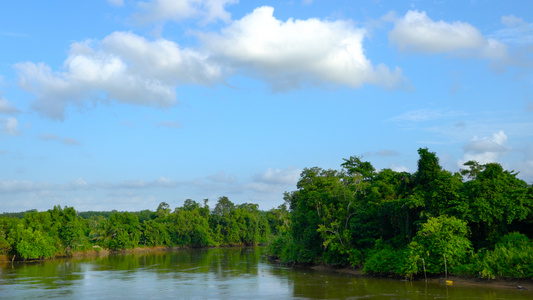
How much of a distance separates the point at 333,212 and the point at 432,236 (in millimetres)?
15563

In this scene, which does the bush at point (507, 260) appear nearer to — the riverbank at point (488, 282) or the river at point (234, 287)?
the riverbank at point (488, 282)

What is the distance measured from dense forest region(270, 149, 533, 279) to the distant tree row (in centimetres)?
5137

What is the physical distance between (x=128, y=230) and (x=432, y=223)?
89.4 m

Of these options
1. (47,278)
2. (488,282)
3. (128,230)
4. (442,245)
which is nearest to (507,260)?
(488,282)

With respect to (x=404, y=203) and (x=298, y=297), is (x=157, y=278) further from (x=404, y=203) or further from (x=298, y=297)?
(x=404, y=203)

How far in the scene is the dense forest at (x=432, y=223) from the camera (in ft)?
124

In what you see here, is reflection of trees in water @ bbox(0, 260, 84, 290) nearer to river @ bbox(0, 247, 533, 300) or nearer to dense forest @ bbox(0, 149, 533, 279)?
river @ bbox(0, 247, 533, 300)

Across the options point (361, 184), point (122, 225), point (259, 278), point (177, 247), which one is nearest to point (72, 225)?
point (122, 225)

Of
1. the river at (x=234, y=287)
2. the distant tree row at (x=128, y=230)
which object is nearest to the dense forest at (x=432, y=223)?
the river at (x=234, y=287)

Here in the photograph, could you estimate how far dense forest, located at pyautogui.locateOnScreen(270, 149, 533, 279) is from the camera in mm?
37781

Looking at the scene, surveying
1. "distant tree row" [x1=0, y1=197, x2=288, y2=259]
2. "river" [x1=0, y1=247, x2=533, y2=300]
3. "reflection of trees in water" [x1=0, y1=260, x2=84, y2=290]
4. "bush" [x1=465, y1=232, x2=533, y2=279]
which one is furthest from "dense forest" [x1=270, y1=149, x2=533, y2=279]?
"distant tree row" [x1=0, y1=197, x2=288, y2=259]

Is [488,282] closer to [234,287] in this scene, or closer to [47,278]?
[234,287]

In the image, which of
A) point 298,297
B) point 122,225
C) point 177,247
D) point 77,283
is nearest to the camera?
point 298,297

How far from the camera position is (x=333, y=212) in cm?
5338
